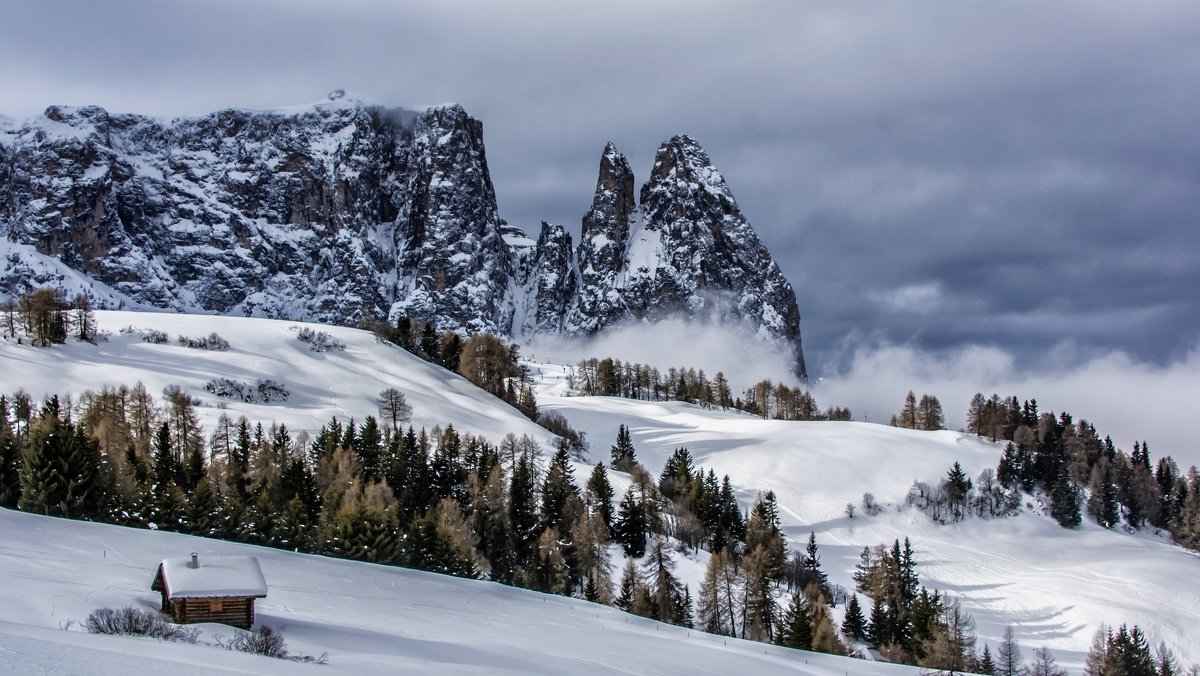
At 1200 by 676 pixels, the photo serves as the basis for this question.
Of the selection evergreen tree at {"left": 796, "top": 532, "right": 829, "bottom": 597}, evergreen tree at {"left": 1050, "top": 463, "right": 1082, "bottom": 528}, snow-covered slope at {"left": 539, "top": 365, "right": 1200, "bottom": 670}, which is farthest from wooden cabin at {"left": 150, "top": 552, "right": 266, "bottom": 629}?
evergreen tree at {"left": 1050, "top": 463, "right": 1082, "bottom": 528}

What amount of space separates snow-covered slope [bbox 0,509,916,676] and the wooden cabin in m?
0.76

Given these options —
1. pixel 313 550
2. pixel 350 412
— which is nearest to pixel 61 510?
pixel 313 550

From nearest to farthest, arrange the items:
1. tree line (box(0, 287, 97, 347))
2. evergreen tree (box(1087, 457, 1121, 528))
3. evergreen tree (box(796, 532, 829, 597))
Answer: evergreen tree (box(796, 532, 829, 597)) < tree line (box(0, 287, 97, 347)) < evergreen tree (box(1087, 457, 1121, 528))

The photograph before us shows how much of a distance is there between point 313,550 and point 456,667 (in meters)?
38.2

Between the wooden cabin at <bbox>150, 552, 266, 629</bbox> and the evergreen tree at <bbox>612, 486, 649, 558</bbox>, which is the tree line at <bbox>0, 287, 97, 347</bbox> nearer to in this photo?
the evergreen tree at <bbox>612, 486, 649, 558</bbox>

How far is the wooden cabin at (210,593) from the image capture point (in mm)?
28844

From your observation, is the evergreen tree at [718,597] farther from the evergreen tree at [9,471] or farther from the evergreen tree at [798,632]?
the evergreen tree at [9,471]

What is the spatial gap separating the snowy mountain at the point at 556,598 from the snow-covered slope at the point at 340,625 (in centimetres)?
21

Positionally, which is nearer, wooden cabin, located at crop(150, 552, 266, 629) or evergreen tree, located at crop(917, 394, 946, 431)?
wooden cabin, located at crop(150, 552, 266, 629)

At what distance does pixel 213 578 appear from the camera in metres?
29.5

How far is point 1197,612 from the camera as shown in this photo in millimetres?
98000

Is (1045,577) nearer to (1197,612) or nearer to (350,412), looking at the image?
(1197,612)

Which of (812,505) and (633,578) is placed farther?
(812,505)

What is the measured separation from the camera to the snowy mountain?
110ft
